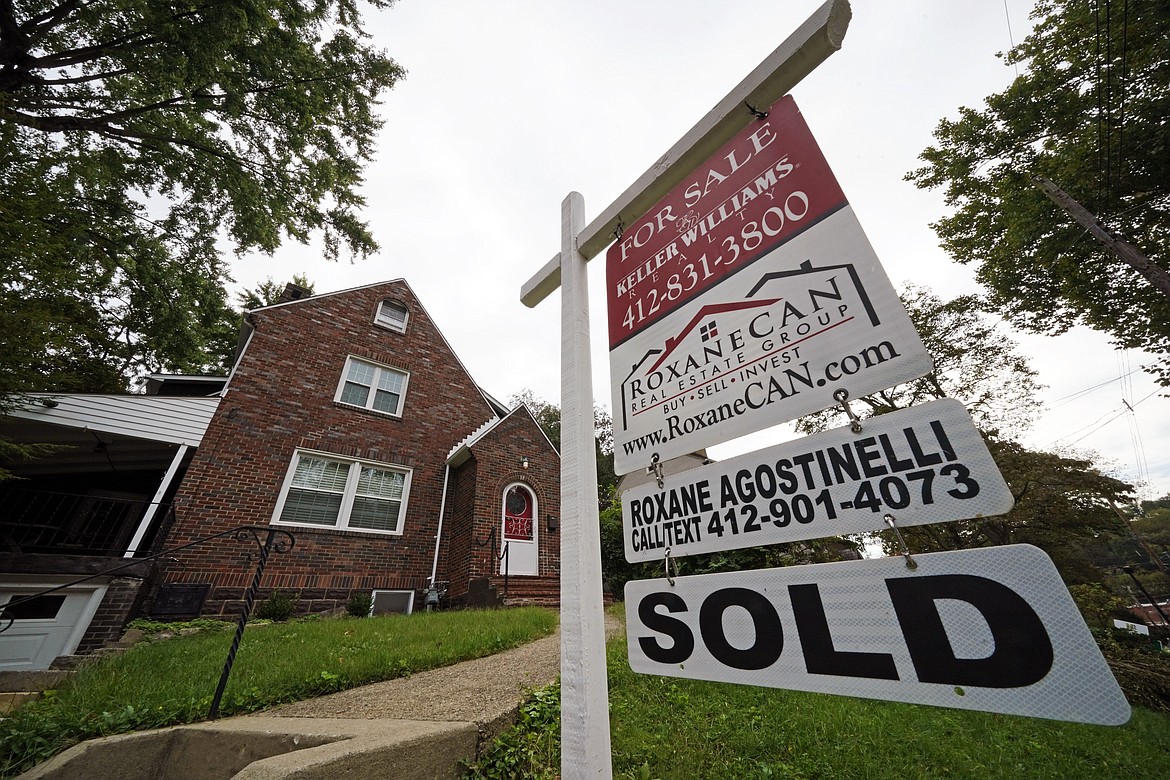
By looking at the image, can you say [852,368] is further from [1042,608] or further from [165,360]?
[165,360]

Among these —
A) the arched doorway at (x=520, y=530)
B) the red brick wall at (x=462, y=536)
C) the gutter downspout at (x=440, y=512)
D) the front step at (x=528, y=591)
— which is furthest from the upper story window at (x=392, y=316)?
the front step at (x=528, y=591)

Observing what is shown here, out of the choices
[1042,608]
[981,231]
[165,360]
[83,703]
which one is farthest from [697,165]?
[165,360]

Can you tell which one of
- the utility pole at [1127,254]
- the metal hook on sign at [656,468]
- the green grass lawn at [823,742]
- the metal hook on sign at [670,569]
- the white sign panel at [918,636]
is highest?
the utility pole at [1127,254]

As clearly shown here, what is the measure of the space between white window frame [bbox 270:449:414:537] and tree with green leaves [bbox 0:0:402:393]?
3.51 metres

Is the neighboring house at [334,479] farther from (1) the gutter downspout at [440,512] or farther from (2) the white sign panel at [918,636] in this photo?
(2) the white sign panel at [918,636]

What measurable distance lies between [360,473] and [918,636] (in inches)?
403

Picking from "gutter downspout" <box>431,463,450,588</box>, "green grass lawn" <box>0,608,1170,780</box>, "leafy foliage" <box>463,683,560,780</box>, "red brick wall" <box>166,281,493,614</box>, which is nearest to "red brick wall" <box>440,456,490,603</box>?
"gutter downspout" <box>431,463,450,588</box>

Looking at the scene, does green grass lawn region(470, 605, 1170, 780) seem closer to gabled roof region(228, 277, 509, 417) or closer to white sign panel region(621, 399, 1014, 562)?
white sign panel region(621, 399, 1014, 562)

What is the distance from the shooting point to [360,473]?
925 cm

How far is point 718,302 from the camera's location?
4.88 feet

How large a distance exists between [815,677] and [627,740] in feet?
8.20

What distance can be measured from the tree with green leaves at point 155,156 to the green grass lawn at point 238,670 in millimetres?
3984

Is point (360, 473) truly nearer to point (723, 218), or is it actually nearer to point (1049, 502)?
point (723, 218)

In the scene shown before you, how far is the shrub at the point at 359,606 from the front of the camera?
773cm
